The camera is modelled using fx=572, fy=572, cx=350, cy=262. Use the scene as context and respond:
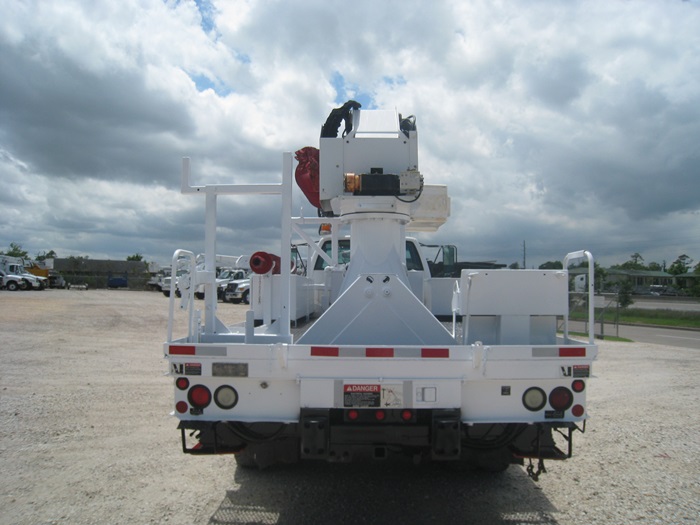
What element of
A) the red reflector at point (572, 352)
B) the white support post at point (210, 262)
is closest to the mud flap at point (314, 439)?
the white support post at point (210, 262)

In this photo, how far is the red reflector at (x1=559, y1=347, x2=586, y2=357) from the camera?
371 centimetres

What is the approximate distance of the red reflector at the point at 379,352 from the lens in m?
3.66

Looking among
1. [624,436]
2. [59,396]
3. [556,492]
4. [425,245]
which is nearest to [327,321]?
[556,492]

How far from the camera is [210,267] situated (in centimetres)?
446

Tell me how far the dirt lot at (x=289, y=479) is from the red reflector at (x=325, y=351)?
1327 mm

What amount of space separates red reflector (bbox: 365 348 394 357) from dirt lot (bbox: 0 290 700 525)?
4.36 ft

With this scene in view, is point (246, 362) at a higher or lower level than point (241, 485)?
higher

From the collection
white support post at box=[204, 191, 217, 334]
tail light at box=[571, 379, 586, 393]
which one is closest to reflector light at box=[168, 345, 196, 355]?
white support post at box=[204, 191, 217, 334]

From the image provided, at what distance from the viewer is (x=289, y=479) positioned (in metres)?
4.96

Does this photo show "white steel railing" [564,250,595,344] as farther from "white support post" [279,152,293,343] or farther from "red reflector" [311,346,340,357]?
"white support post" [279,152,293,343]

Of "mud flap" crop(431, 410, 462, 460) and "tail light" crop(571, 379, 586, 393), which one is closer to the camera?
"mud flap" crop(431, 410, 462, 460)

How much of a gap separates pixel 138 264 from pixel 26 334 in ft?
226

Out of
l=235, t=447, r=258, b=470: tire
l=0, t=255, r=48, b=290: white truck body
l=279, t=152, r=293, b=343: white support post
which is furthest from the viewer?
l=0, t=255, r=48, b=290: white truck body

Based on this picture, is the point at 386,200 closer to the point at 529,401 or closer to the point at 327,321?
the point at 327,321
